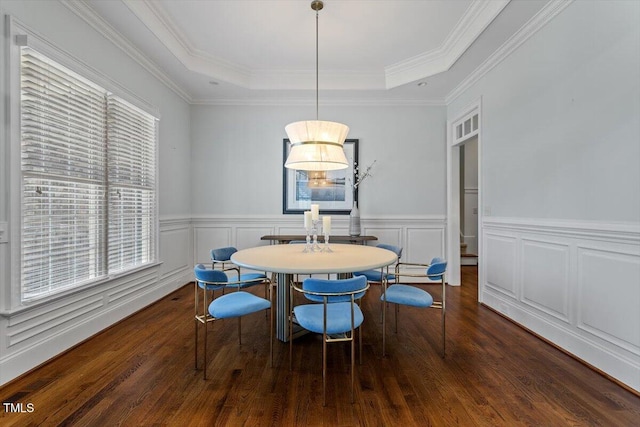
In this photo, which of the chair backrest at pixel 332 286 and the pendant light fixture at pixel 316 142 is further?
the pendant light fixture at pixel 316 142

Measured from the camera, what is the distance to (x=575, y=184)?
2.29 m

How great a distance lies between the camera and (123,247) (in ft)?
9.98

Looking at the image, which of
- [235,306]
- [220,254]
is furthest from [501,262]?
[220,254]

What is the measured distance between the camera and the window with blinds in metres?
2.07

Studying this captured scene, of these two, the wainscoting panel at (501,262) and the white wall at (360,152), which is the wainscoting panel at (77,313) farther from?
the wainscoting panel at (501,262)

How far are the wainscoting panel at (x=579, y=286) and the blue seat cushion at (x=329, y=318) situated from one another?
1.72 metres

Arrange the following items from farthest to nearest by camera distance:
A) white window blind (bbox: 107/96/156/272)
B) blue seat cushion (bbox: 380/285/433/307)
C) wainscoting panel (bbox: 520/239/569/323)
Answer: white window blind (bbox: 107/96/156/272), wainscoting panel (bbox: 520/239/569/323), blue seat cushion (bbox: 380/285/433/307)

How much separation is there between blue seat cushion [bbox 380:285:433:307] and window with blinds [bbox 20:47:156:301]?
2585 millimetres

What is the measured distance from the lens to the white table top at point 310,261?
1904 mm

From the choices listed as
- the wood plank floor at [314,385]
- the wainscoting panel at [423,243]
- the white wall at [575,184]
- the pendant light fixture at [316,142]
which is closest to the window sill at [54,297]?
the wood plank floor at [314,385]

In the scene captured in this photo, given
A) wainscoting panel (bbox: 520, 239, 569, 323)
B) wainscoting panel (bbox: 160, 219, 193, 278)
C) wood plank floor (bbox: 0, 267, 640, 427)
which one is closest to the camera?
wood plank floor (bbox: 0, 267, 640, 427)

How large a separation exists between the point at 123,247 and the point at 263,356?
6.31 ft

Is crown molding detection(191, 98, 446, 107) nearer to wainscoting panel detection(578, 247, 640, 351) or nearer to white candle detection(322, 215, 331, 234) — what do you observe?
white candle detection(322, 215, 331, 234)

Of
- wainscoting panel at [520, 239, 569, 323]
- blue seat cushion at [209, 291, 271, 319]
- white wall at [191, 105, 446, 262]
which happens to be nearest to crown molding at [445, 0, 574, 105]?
white wall at [191, 105, 446, 262]
